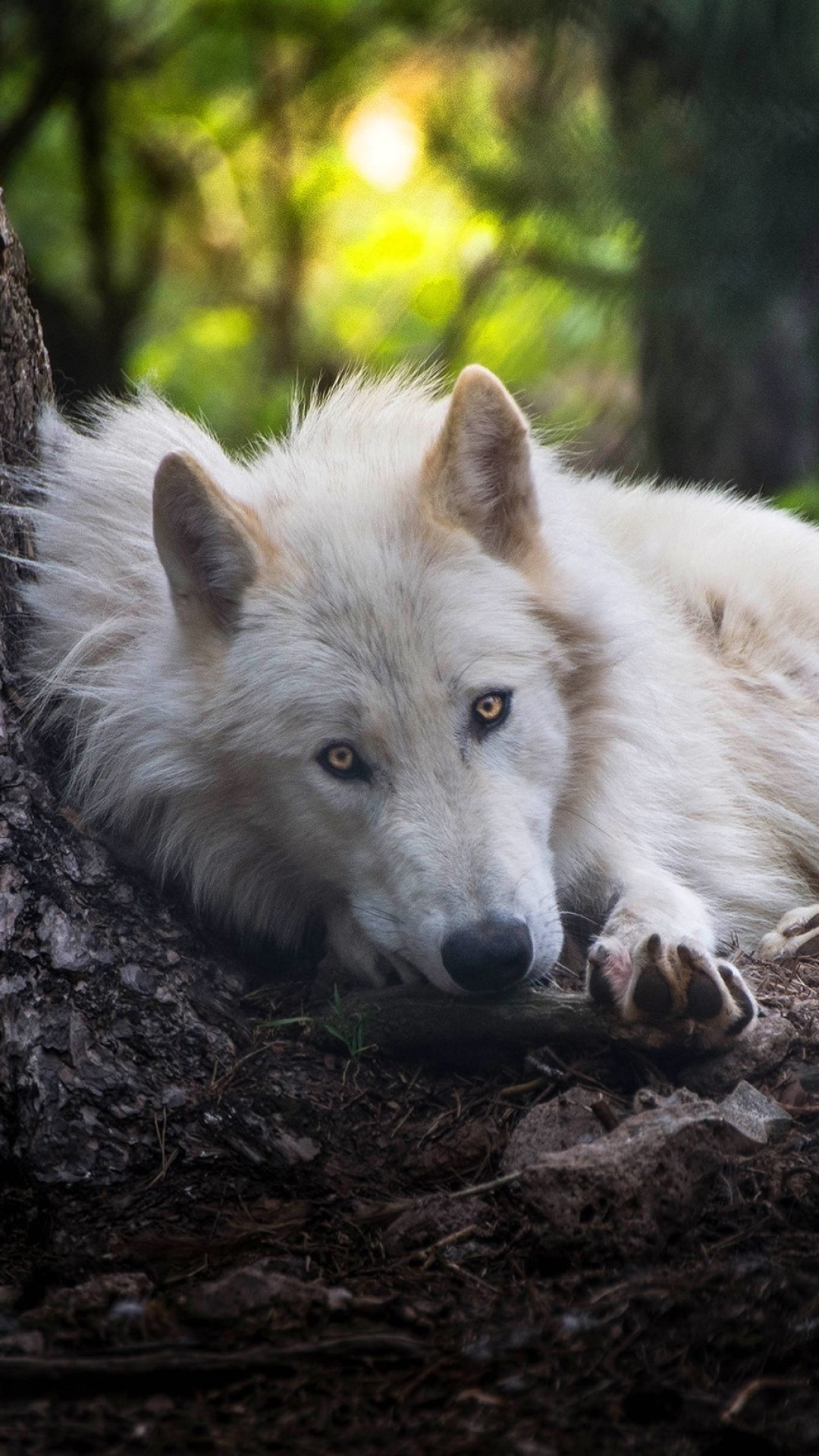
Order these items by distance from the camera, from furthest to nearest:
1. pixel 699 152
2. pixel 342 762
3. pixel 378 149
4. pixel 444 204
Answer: pixel 444 204 < pixel 378 149 < pixel 699 152 < pixel 342 762

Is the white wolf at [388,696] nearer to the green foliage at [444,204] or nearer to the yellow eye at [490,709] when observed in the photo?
the yellow eye at [490,709]

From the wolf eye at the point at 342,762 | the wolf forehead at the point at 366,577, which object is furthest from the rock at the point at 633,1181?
the wolf forehead at the point at 366,577

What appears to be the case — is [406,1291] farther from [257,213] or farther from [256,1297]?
[257,213]

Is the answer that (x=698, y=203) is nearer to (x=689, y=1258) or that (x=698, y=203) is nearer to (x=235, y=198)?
(x=689, y=1258)

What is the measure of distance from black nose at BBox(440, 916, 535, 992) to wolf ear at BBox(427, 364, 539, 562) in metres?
1.10

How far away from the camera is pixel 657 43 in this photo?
5746mm

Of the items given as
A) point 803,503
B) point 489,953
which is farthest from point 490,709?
point 803,503

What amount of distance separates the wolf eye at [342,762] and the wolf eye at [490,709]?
31 centimetres

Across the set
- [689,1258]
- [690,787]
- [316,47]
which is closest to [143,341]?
[316,47]

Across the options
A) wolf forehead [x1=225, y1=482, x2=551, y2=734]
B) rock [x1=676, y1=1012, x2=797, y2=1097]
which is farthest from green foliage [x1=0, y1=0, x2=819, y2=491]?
rock [x1=676, y1=1012, x2=797, y2=1097]

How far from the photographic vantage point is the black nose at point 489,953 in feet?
9.27

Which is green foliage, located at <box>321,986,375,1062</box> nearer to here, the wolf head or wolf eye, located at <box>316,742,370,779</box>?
the wolf head

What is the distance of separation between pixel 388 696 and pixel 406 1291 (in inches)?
54.6

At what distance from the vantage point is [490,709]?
316 cm
